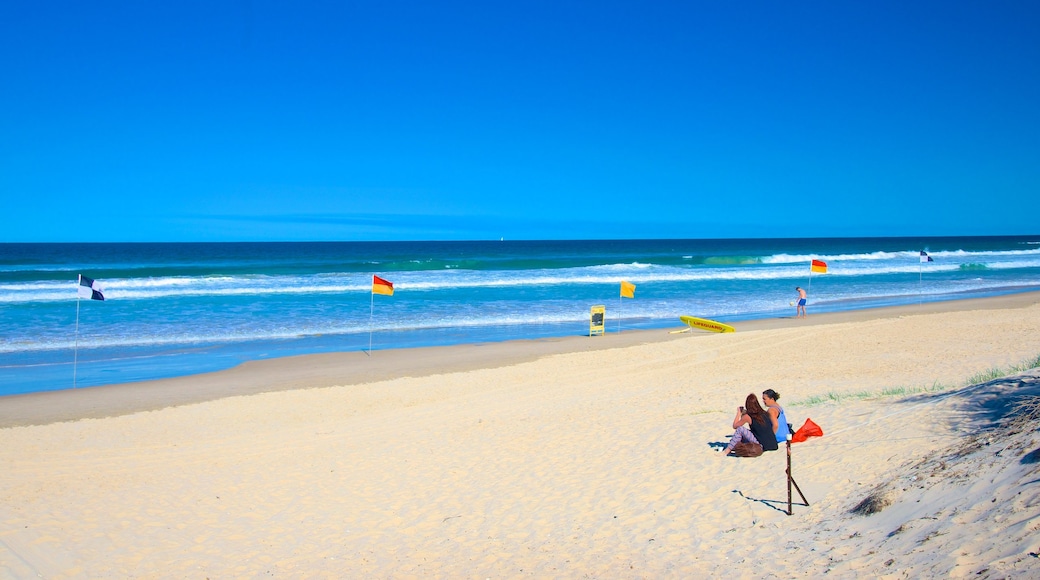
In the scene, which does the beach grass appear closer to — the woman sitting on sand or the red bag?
the woman sitting on sand

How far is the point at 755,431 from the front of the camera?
7875 millimetres

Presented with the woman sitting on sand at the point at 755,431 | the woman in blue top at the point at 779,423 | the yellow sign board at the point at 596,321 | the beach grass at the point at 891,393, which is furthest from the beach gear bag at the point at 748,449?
the yellow sign board at the point at 596,321

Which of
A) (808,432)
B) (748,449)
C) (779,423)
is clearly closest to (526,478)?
(748,449)

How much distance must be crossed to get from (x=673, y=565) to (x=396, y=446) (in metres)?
4.92

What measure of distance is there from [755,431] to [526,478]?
8.37 ft

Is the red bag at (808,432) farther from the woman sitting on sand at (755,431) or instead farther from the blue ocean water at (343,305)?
the blue ocean water at (343,305)

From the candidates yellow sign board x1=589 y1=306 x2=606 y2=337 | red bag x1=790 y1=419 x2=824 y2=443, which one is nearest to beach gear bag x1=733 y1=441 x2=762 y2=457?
red bag x1=790 y1=419 x2=824 y2=443

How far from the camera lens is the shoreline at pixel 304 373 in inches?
469

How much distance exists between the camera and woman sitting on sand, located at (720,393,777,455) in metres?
7.82

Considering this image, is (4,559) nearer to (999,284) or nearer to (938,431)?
(938,431)

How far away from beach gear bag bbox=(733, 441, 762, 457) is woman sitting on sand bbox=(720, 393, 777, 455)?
0.08 ft

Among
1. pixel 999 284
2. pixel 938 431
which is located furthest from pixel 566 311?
pixel 999 284

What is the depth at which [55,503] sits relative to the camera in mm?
7621

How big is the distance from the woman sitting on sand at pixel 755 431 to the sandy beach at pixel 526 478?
19cm
